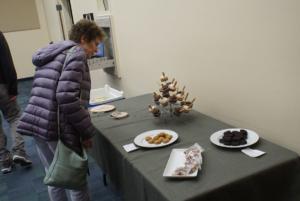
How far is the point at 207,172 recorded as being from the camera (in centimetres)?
126

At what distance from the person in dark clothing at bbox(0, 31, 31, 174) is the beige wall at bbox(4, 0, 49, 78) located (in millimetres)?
4452

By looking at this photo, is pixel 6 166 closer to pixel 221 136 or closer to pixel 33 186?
pixel 33 186

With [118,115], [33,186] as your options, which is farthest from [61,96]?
[33,186]

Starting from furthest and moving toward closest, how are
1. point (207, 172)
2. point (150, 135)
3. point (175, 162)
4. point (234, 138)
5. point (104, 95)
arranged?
point (104, 95) → point (150, 135) → point (234, 138) → point (175, 162) → point (207, 172)

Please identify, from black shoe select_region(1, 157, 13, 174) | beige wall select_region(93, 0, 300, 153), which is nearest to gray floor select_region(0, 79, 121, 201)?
Result: black shoe select_region(1, 157, 13, 174)

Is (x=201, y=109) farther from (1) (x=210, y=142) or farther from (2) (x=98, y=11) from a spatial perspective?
(2) (x=98, y=11)

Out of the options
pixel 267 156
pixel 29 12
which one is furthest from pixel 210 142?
pixel 29 12

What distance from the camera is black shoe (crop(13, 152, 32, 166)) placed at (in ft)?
9.56

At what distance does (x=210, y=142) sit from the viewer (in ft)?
5.03

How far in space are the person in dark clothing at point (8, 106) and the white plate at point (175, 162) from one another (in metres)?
1.81

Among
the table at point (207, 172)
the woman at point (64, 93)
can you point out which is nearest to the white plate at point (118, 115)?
the table at point (207, 172)

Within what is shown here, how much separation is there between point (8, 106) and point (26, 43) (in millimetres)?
4646

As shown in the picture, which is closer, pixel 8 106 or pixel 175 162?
pixel 175 162

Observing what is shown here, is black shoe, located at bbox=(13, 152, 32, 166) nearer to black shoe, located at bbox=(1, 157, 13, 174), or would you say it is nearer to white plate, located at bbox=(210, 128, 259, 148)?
black shoe, located at bbox=(1, 157, 13, 174)
